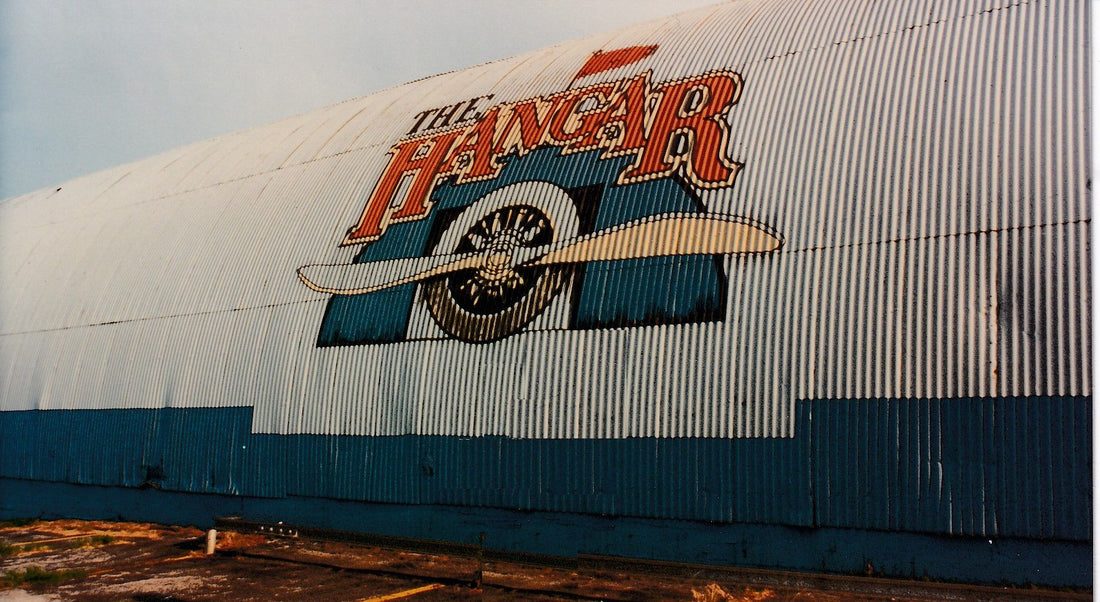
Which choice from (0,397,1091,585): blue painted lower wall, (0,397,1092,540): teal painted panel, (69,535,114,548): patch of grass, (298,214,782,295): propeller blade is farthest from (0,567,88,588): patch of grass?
(298,214,782,295): propeller blade

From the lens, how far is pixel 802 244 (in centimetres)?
1716

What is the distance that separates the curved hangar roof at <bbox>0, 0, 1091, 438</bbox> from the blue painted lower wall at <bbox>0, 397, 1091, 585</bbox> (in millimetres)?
462

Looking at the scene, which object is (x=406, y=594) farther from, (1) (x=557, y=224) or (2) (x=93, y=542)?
(2) (x=93, y=542)

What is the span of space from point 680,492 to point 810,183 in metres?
6.92

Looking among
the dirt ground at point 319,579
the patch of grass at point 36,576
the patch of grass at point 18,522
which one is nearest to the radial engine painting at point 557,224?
the dirt ground at point 319,579

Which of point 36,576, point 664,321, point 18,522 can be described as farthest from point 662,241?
point 18,522

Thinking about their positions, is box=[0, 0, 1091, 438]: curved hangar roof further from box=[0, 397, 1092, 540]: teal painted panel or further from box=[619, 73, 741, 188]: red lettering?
box=[0, 397, 1092, 540]: teal painted panel

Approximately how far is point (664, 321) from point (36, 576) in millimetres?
14799

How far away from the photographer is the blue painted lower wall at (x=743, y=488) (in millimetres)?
14117

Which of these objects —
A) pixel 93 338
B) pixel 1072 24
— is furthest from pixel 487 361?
pixel 93 338

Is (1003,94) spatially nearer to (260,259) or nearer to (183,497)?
(260,259)

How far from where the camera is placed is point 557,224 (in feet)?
67.1

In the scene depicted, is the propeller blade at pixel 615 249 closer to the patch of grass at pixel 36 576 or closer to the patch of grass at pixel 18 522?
the patch of grass at pixel 36 576

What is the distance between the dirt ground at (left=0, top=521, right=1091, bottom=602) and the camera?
15.4 meters
